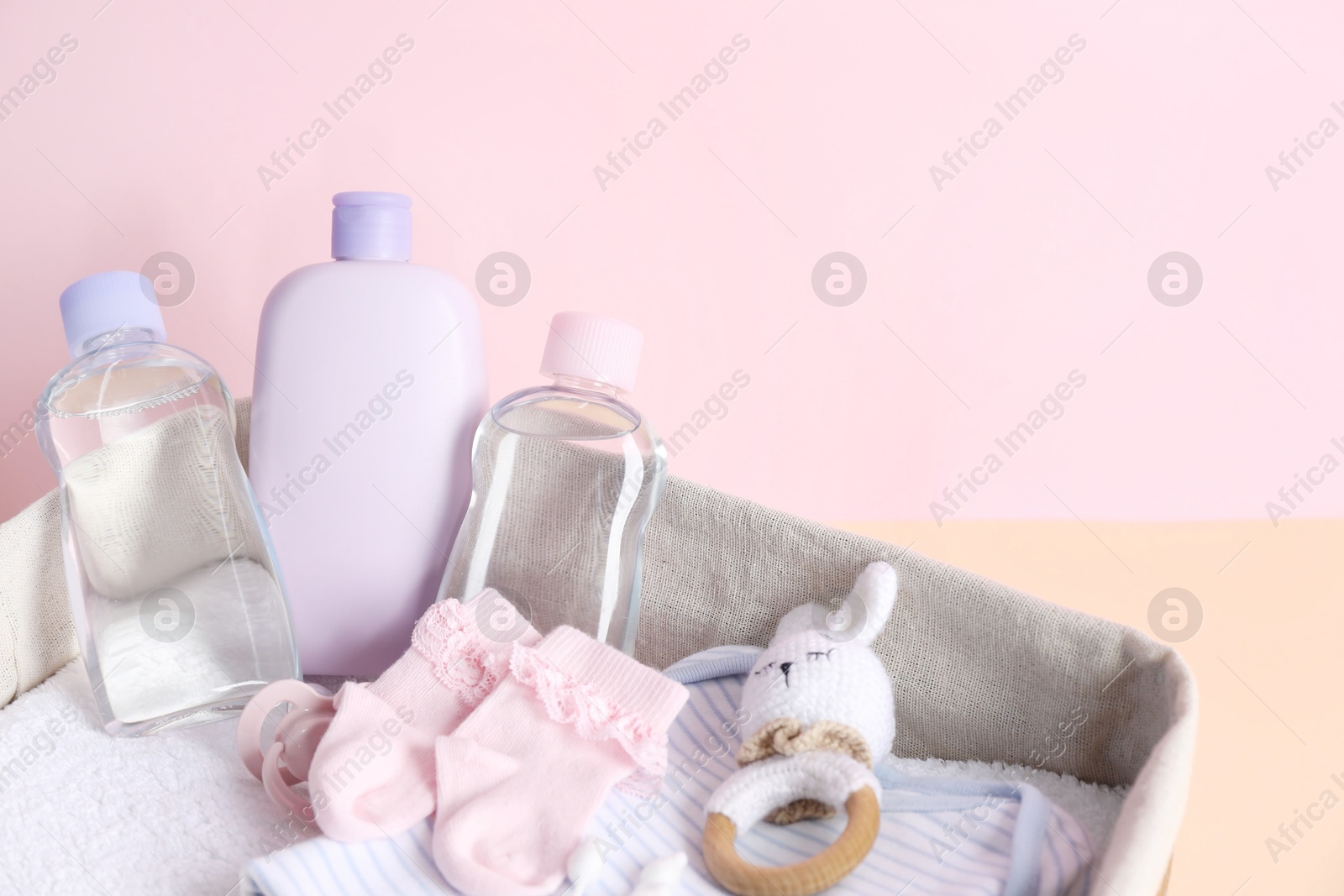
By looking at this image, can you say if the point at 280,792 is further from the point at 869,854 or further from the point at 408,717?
the point at 869,854

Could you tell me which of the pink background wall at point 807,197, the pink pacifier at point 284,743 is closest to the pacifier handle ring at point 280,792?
the pink pacifier at point 284,743

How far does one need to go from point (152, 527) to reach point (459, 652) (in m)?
0.20

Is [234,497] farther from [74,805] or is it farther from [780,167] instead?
[780,167]

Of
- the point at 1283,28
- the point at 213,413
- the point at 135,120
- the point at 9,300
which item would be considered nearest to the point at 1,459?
the point at 9,300

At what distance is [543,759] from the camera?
1.41 ft

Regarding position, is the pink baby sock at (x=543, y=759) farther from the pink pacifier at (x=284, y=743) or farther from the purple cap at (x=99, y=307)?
the purple cap at (x=99, y=307)

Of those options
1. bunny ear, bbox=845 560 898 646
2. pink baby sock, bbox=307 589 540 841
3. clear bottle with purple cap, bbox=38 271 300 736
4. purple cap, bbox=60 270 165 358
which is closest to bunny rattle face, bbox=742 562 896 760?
bunny ear, bbox=845 560 898 646

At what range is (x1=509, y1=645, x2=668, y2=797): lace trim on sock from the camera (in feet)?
1.41

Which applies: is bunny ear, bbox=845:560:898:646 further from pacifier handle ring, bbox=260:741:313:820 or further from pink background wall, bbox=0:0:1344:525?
pink background wall, bbox=0:0:1344:525

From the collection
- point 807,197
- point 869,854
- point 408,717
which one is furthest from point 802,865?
point 807,197

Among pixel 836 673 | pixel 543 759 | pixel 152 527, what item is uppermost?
pixel 836 673

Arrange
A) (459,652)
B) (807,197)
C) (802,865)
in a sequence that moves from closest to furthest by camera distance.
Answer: (802,865), (459,652), (807,197)

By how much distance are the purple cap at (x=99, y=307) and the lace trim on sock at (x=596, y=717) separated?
28 cm

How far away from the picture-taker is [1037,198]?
2.67ft
